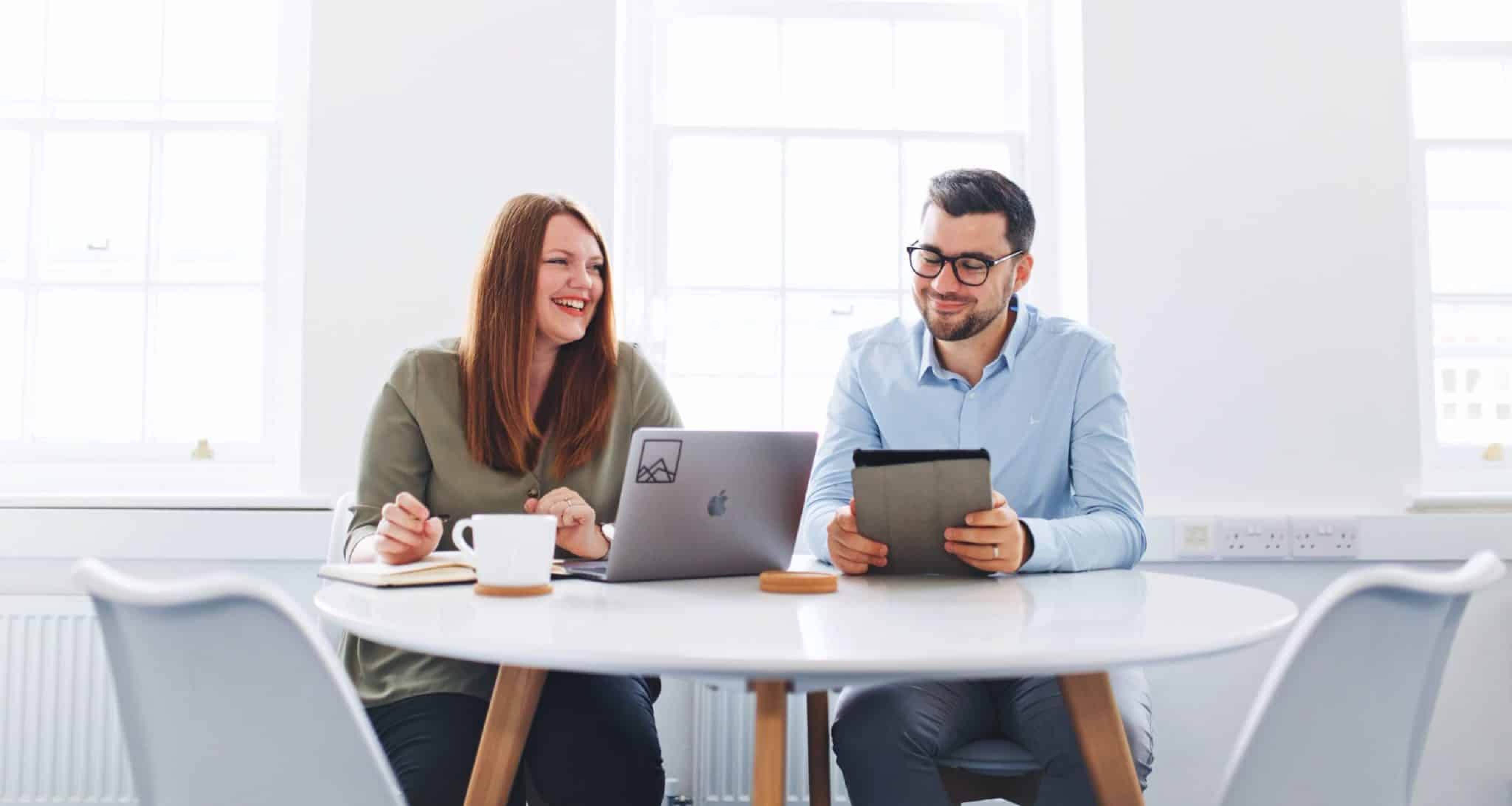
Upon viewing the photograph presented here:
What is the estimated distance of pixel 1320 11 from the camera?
254cm

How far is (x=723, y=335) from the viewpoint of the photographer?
2.73 metres

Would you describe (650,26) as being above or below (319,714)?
above

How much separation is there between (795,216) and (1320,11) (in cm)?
136

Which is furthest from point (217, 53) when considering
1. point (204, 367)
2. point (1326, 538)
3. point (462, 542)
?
point (1326, 538)

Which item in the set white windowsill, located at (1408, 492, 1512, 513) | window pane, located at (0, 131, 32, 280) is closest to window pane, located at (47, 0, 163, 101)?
window pane, located at (0, 131, 32, 280)

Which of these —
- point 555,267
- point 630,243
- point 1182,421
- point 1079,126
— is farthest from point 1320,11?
point 555,267

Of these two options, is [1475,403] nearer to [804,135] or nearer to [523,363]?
[804,135]

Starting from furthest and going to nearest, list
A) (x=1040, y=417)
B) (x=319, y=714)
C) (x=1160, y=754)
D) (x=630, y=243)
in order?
(x=630, y=243) → (x=1160, y=754) → (x=1040, y=417) → (x=319, y=714)

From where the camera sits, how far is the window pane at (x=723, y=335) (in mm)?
2715

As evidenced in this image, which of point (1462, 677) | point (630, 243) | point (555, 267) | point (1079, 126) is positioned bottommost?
point (1462, 677)

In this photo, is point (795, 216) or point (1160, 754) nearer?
point (1160, 754)

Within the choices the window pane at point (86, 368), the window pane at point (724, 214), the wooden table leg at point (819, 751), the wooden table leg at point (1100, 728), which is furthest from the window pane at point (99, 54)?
the wooden table leg at point (1100, 728)

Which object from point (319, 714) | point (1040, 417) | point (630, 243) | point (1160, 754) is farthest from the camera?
point (630, 243)

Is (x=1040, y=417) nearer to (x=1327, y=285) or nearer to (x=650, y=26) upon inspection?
(x=1327, y=285)
